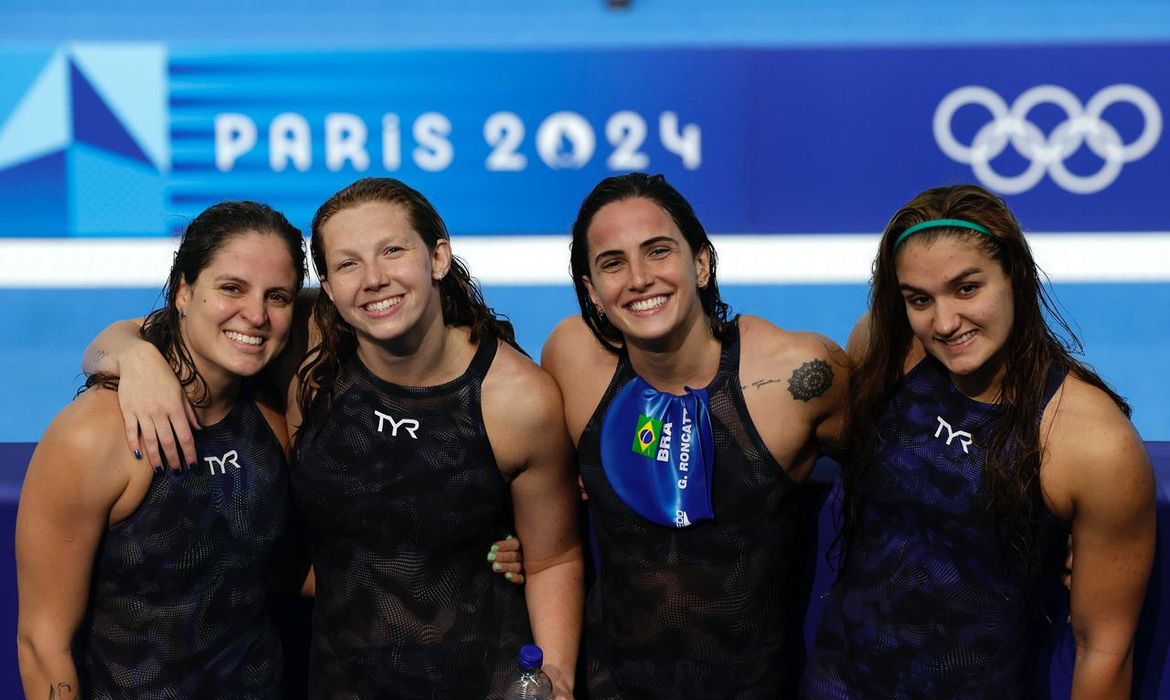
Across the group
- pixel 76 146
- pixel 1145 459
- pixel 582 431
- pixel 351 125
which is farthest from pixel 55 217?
pixel 1145 459

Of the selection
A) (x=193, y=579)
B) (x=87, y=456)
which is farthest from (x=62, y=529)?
(x=193, y=579)

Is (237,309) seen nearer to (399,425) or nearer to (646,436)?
(399,425)

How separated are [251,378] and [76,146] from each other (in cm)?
538

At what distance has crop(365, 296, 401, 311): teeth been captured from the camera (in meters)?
2.98

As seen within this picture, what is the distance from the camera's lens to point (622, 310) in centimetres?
300

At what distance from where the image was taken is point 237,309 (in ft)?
9.62

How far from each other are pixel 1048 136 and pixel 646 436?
5596mm

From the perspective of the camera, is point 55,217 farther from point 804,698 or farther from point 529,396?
point 804,698

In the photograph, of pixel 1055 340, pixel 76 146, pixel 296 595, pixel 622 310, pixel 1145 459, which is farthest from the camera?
pixel 76 146

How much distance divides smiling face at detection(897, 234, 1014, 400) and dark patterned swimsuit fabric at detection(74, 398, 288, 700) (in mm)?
1648

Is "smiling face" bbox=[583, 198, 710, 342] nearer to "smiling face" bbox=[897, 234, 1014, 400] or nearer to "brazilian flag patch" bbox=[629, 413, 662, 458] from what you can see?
"brazilian flag patch" bbox=[629, 413, 662, 458]

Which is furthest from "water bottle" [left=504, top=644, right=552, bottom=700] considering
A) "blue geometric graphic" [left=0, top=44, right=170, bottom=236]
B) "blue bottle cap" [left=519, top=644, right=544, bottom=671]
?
"blue geometric graphic" [left=0, top=44, right=170, bottom=236]

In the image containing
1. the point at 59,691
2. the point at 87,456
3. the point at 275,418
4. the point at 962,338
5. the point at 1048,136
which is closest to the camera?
the point at 962,338

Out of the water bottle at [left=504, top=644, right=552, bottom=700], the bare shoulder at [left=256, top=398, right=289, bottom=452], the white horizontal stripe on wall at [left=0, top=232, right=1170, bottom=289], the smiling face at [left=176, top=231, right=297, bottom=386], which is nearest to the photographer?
the smiling face at [left=176, top=231, right=297, bottom=386]
